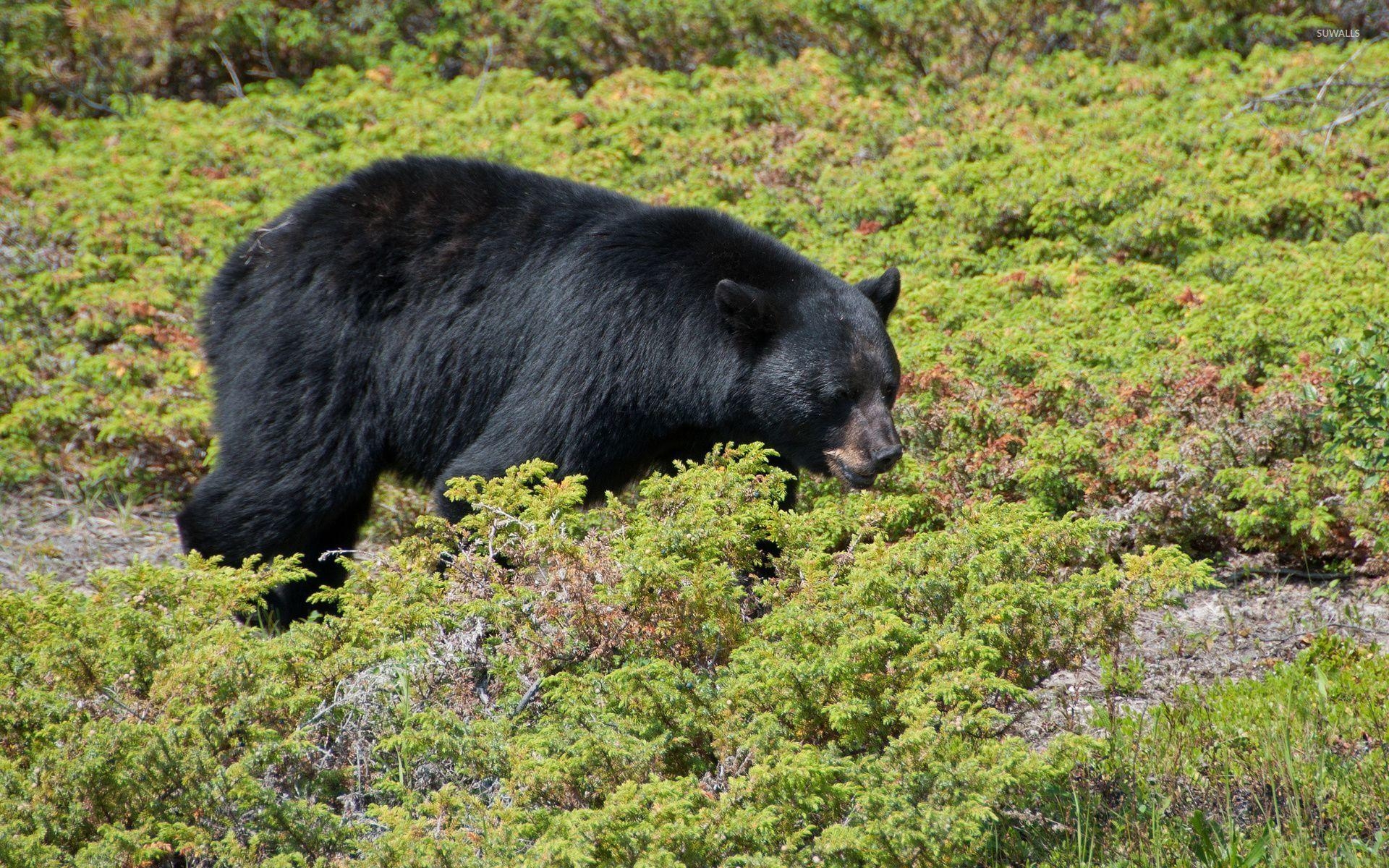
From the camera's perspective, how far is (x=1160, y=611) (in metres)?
5.00

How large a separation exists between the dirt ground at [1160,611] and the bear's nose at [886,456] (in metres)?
0.99

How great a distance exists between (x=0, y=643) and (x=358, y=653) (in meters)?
1.09

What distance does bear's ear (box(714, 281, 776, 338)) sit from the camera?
4.78 m

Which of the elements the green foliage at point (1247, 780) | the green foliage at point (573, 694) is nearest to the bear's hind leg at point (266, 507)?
the green foliage at point (573, 694)

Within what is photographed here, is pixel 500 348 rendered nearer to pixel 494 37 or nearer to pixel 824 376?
pixel 824 376

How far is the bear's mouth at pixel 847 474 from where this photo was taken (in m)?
4.98

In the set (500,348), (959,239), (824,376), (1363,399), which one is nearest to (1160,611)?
(1363,399)

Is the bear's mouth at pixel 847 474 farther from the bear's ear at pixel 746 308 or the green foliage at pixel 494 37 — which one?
the green foliage at pixel 494 37

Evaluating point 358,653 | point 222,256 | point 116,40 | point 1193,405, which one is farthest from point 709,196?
point 116,40

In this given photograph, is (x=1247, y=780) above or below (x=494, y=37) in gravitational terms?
below

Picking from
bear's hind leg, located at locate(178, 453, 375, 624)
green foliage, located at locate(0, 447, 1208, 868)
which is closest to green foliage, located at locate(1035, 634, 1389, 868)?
green foliage, located at locate(0, 447, 1208, 868)

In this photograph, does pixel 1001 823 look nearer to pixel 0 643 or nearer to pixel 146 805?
pixel 146 805

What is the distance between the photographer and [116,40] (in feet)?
37.2

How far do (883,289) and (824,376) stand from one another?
23.5 inches
